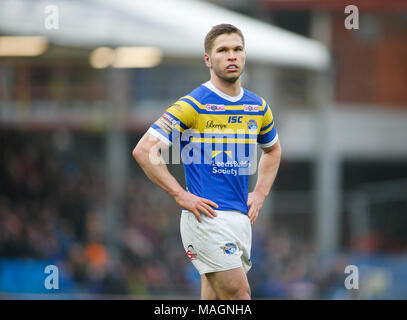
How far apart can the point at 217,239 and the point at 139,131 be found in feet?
69.8

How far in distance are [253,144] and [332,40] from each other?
19.8 metres

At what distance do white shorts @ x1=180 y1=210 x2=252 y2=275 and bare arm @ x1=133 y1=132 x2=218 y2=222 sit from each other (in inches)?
5.4

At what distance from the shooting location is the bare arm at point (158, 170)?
4.23 metres

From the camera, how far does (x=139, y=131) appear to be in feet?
83.7

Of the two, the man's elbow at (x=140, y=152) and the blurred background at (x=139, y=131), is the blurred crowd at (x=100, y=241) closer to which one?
the blurred background at (x=139, y=131)

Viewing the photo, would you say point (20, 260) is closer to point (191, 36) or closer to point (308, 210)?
point (191, 36)

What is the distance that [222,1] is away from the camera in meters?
15.5

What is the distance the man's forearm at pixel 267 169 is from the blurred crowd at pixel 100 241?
7.54m

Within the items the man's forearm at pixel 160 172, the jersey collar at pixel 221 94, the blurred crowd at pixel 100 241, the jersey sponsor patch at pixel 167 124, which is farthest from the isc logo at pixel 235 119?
the blurred crowd at pixel 100 241

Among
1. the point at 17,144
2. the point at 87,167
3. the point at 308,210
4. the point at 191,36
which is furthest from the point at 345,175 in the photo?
the point at 191,36

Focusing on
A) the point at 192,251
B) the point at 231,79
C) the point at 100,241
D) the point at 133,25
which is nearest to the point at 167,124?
the point at 231,79

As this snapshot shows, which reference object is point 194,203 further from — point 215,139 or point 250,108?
point 250,108

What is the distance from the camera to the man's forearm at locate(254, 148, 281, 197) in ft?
15.6

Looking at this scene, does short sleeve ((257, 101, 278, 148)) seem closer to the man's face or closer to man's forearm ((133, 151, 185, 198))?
the man's face
